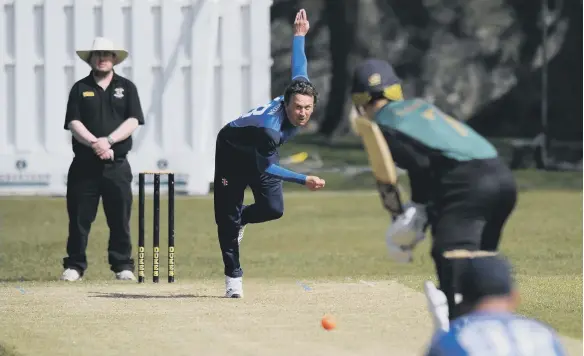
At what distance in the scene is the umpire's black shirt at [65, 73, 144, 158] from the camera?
13586mm

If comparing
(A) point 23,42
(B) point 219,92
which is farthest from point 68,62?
(B) point 219,92

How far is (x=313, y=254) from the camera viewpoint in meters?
17.4

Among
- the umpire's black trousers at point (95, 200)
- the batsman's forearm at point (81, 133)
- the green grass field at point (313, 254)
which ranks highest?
the batsman's forearm at point (81, 133)

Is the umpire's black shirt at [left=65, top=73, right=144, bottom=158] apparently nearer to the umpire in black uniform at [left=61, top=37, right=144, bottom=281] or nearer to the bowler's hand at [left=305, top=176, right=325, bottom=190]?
the umpire in black uniform at [left=61, top=37, right=144, bottom=281]

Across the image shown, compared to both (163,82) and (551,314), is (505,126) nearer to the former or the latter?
(163,82)

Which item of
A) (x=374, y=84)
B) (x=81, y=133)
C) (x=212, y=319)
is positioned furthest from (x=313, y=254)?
(x=374, y=84)

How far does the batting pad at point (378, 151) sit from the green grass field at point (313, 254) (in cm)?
145

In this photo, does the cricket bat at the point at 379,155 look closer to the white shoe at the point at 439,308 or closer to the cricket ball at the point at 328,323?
the white shoe at the point at 439,308

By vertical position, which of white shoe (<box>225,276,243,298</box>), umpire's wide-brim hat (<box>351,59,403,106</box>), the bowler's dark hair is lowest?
white shoe (<box>225,276,243,298</box>)

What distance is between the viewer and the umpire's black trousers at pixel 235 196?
37.8ft

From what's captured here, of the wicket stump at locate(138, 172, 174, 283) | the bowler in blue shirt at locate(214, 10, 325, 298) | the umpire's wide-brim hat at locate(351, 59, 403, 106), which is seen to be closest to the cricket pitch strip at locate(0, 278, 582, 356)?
the wicket stump at locate(138, 172, 174, 283)

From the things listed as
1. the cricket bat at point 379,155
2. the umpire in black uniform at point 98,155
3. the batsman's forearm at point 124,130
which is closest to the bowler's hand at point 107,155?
the umpire in black uniform at point 98,155

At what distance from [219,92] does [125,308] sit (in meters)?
5.67

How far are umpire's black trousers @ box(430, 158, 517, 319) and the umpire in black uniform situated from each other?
5974mm
